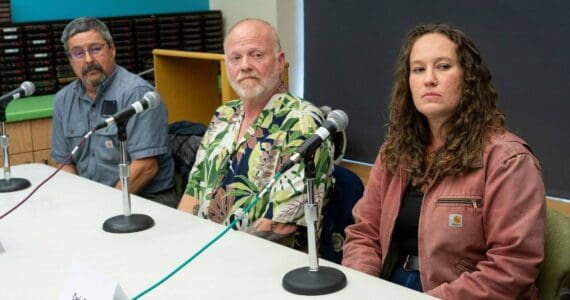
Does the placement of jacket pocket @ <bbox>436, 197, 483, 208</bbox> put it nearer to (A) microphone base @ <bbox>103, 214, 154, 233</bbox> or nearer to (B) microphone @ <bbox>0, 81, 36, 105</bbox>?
(A) microphone base @ <bbox>103, 214, 154, 233</bbox>

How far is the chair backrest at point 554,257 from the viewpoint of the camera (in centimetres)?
171

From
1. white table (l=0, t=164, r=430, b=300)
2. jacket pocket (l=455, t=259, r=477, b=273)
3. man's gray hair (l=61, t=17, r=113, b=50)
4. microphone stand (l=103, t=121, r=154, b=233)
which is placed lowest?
jacket pocket (l=455, t=259, r=477, b=273)

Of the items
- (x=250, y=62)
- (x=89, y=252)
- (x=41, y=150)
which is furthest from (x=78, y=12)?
(x=89, y=252)

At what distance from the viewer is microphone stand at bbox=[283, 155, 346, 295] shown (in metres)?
1.51

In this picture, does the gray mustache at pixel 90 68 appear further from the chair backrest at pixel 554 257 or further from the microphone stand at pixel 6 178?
the chair backrest at pixel 554 257

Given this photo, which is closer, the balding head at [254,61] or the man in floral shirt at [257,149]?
the man in floral shirt at [257,149]

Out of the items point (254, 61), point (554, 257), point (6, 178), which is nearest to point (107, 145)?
point (6, 178)

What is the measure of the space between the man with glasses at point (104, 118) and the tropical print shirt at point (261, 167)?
39 cm

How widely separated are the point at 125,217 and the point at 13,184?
27.3 inches

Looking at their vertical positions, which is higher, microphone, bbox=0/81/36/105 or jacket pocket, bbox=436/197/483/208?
microphone, bbox=0/81/36/105

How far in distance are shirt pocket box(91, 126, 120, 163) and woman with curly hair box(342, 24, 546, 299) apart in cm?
123

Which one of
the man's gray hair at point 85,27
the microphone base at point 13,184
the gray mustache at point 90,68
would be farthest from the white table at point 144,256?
the man's gray hair at point 85,27

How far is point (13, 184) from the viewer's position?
2.54 metres

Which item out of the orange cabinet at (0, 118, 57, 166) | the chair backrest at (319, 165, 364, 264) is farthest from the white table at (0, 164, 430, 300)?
the orange cabinet at (0, 118, 57, 166)
